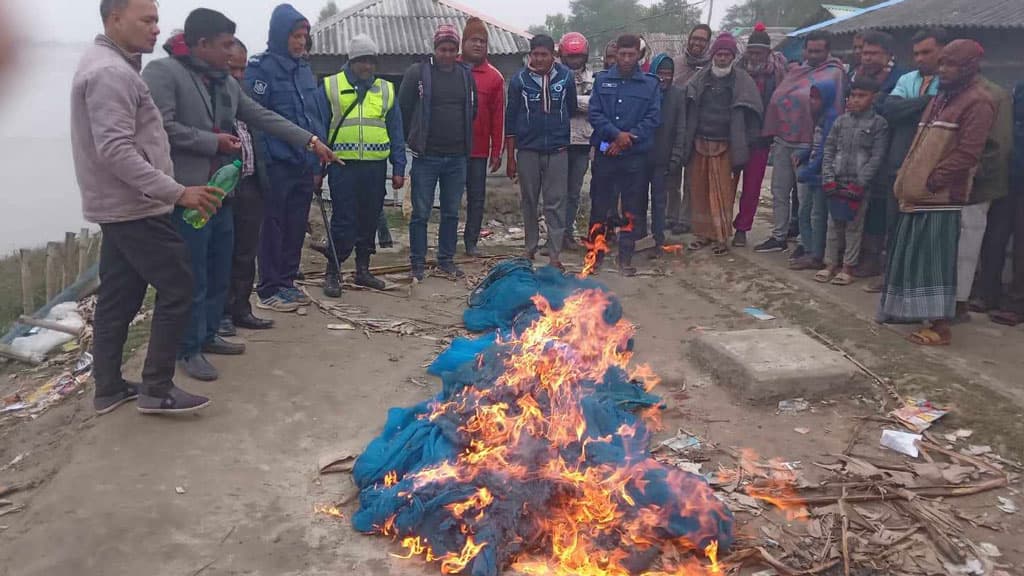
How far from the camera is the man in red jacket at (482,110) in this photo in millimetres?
7598

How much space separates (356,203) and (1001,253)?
18.4 ft

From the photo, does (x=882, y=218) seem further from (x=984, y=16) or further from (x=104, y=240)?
(x=104, y=240)

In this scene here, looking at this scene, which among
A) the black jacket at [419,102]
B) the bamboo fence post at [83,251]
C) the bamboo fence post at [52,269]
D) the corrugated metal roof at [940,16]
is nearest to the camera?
the black jacket at [419,102]

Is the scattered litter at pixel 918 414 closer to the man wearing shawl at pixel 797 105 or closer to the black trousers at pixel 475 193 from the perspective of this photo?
the man wearing shawl at pixel 797 105

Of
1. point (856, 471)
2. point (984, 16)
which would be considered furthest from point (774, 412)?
point (984, 16)

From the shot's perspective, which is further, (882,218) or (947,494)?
(882,218)

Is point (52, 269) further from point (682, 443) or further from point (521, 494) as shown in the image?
point (682, 443)

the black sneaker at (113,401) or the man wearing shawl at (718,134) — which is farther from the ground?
the man wearing shawl at (718,134)

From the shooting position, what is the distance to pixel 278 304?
639cm

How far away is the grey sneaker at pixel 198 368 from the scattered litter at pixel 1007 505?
4472 millimetres

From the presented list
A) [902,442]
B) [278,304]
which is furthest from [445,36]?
[902,442]

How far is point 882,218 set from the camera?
7.18 metres

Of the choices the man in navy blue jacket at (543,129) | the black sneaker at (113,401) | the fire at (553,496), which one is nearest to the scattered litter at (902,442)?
the fire at (553,496)

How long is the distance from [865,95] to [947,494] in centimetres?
412
